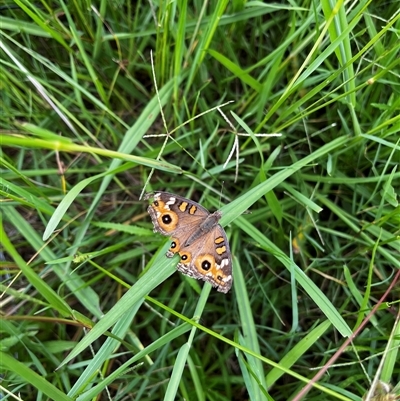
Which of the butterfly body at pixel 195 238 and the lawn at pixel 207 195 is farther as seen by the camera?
the lawn at pixel 207 195

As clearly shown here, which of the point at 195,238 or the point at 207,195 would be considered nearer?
the point at 195,238

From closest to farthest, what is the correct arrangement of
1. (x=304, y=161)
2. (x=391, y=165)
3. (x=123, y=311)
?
(x=123, y=311) → (x=304, y=161) → (x=391, y=165)

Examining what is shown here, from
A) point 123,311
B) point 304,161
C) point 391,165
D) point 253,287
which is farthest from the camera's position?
point 253,287

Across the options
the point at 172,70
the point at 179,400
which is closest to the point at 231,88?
the point at 172,70

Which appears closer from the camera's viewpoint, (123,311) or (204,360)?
(123,311)

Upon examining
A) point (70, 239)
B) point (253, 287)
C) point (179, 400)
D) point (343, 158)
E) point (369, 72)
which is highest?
point (369, 72)

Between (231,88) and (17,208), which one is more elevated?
(231,88)

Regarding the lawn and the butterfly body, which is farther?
the lawn

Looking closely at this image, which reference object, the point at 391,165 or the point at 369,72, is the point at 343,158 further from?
the point at 369,72
